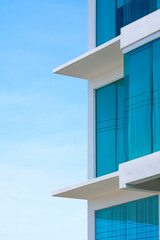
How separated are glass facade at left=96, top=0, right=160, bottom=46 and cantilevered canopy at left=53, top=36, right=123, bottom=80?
0.75 m

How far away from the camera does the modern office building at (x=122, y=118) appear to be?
46.3 ft

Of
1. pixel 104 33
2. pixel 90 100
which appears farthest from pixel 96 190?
pixel 104 33

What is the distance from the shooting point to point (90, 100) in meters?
18.3

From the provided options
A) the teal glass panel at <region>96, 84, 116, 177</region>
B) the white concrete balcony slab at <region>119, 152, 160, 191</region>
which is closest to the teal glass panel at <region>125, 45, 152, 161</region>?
the white concrete balcony slab at <region>119, 152, 160, 191</region>

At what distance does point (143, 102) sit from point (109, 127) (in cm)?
335

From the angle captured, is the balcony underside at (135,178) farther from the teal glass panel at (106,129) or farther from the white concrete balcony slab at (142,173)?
the teal glass panel at (106,129)

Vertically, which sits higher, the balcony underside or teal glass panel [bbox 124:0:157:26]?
teal glass panel [bbox 124:0:157:26]

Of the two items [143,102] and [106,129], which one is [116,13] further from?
[143,102]

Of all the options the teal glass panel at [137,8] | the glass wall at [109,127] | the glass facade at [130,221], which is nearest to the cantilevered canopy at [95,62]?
the glass wall at [109,127]

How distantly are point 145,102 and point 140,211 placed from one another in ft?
10.4

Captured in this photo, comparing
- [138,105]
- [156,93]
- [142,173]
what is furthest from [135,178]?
[156,93]

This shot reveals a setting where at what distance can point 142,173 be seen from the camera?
13602 millimetres

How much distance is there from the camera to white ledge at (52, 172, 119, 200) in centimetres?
1590

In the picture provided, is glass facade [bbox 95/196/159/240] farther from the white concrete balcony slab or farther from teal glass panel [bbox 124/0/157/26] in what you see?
teal glass panel [bbox 124/0/157/26]
